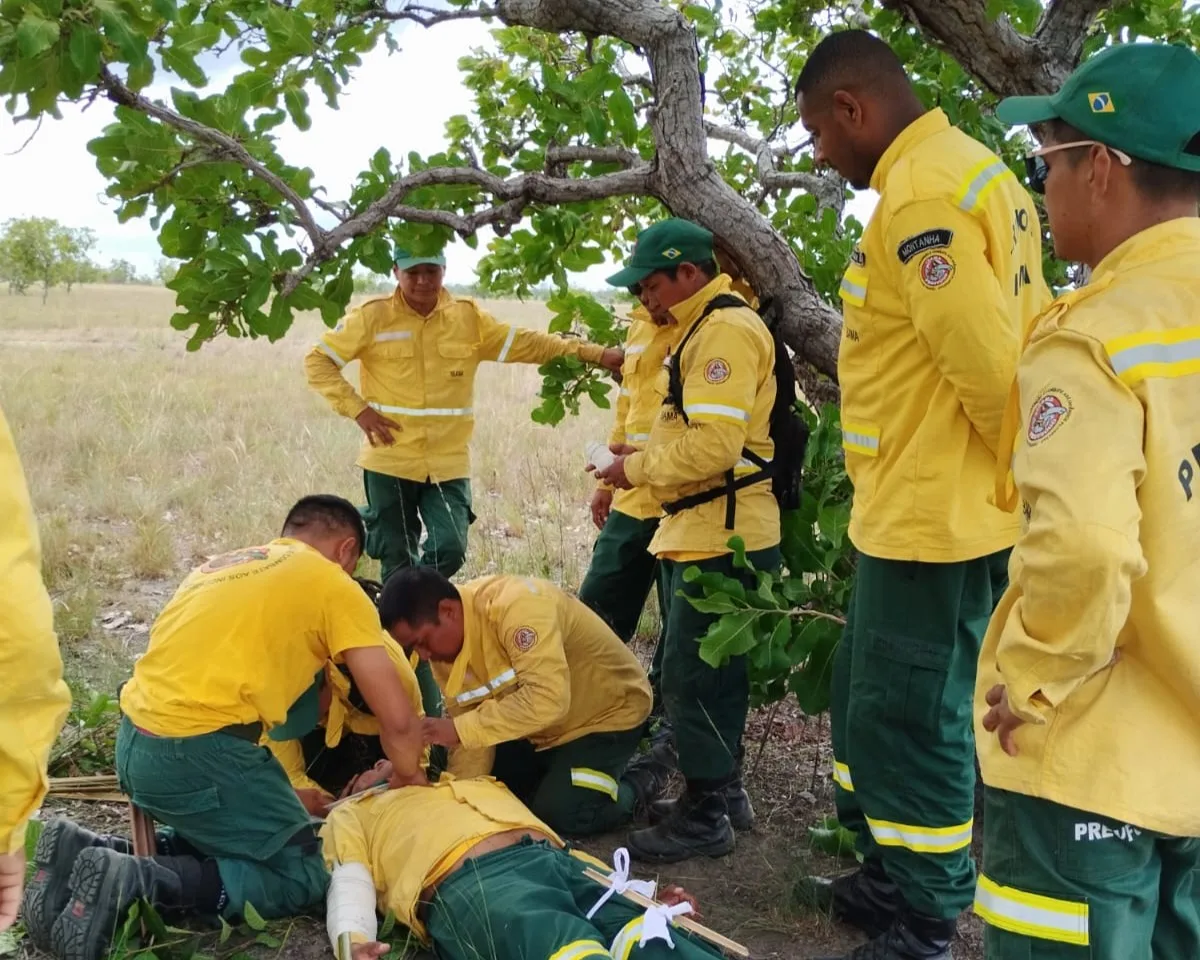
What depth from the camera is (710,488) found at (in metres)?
3.63

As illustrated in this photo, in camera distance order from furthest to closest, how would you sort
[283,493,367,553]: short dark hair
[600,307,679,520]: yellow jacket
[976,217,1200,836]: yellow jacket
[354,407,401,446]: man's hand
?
1. [354,407,401,446]: man's hand
2. [600,307,679,520]: yellow jacket
3. [283,493,367,553]: short dark hair
4. [976,217,1200,836]: yellow jacket

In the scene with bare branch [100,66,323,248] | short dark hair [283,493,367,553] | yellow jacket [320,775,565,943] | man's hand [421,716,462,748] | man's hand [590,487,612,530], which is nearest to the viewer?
bare branch [100,66,323,248]

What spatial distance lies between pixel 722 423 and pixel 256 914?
80.5 inches

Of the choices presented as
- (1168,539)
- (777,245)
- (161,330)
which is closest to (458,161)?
(777,245)

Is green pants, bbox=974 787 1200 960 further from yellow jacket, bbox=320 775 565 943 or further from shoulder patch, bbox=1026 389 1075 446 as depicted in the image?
yellow jacket, bbox=320 775 565 943

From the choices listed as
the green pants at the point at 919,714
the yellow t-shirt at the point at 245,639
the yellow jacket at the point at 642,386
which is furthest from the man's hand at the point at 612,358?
the green pants at the point at 919,714

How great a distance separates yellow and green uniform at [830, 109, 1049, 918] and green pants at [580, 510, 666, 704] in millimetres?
1838

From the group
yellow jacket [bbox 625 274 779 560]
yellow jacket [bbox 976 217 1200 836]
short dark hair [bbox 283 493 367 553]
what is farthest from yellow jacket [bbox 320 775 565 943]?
yellow jacket [bbox 976 217 1200 836]

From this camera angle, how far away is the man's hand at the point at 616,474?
12.9ft

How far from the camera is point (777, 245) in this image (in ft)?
13.4

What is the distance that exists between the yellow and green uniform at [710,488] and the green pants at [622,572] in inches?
30.6

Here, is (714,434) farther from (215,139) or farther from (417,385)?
(417,385)

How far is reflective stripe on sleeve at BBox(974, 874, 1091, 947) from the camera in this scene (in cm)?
174

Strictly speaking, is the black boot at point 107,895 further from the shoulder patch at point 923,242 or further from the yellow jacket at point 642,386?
the shoulder patch at point 923,242
